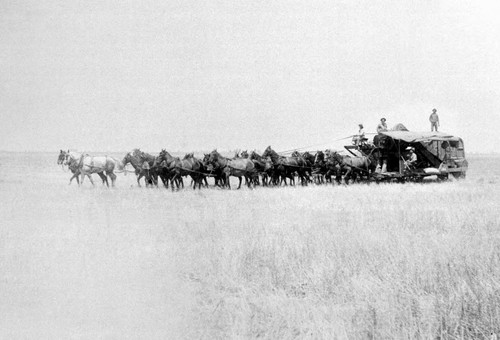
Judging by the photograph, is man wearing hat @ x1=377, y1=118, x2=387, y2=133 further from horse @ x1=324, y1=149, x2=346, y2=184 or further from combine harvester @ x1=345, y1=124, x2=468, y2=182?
horse @ x1=324, y1=149, x2=346, y2=184

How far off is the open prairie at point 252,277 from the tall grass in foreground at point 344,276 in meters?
0.02

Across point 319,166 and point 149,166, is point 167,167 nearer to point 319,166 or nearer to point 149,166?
point 149,166

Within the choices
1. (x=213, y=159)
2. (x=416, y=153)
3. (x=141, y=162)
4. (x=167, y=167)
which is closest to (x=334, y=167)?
(x=416, y=153)

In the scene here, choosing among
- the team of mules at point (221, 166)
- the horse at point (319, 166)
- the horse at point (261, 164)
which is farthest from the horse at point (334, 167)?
the horse at point (261, 164)

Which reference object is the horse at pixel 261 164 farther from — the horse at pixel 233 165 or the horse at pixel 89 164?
the horse at pixel 89 164

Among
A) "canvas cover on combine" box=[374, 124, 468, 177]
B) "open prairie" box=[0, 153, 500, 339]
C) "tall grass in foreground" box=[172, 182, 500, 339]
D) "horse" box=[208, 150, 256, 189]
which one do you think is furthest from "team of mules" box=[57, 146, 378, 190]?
"tall grass in foreground" box=[172, 182, 500, 339]

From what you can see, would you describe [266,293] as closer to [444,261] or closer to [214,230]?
[444,261]

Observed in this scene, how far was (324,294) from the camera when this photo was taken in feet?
19.2

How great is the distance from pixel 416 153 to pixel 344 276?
75.5 feet

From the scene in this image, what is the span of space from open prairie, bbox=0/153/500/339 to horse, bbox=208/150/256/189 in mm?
12813

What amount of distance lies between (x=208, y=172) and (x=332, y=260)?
18561mm

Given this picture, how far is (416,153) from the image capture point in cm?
2789

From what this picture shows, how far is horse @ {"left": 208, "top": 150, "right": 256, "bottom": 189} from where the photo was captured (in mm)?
24859

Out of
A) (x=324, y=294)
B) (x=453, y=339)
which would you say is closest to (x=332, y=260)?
(x=324, y=294)
